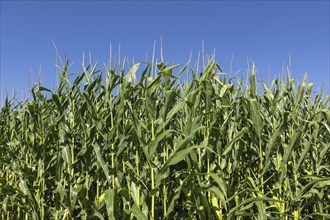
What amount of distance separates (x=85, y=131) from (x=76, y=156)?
9.9 inches

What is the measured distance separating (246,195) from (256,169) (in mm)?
409

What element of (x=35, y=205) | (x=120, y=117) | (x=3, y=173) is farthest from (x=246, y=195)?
(x=3, y=173)

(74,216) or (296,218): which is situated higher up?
(74,216)

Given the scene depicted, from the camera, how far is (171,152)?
2863 millimetres

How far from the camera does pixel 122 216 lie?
2.69 metres

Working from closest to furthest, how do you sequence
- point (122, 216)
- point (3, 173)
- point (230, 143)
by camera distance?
point (230, 143) → point (122, 216) → point (3, 173)

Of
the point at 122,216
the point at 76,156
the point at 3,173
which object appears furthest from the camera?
the point at 3,173

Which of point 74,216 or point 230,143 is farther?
point 74,216

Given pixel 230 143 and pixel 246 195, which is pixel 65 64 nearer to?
pixel 230 143

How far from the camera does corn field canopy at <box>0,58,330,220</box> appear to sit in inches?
96.3

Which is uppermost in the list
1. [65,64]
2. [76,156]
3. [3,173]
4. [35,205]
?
[65,64]

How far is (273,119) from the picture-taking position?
2773 mm

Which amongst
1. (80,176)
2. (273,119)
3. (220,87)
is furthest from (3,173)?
(273,119)

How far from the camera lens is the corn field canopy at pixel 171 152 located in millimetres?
2447
